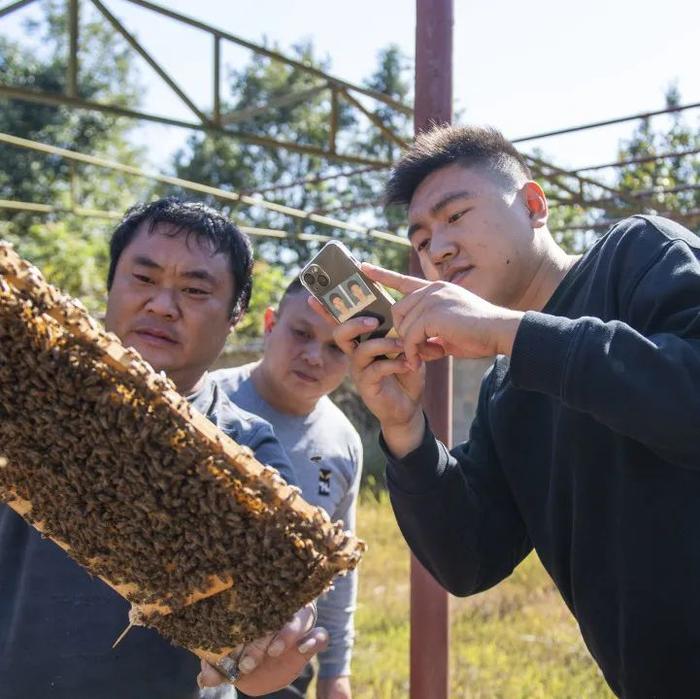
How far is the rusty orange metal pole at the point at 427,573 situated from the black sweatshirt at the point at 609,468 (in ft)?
2.91

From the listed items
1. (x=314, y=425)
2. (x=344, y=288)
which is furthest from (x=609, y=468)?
(x=314, y=425)

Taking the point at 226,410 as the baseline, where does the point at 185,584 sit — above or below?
below

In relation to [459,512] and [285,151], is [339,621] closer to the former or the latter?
[459,512]

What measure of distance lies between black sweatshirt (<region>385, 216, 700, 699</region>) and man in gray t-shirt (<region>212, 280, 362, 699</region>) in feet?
4.46

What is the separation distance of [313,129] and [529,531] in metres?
32.8

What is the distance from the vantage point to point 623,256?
2.26 metres

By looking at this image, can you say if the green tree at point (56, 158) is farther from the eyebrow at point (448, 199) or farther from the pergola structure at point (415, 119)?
the eyebrow at point (448, 199)

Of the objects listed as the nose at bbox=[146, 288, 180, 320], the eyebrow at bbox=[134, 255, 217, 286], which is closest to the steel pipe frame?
the eyebrow at bbox=[134, 255, 217, 286]

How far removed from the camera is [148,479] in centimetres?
197

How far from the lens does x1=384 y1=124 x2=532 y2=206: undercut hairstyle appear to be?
112 inches

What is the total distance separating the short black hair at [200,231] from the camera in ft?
9.46

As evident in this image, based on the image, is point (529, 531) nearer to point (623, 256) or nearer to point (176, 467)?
point (623, 256)

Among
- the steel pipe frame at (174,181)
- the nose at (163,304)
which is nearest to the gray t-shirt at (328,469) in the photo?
the nose at (163,304)

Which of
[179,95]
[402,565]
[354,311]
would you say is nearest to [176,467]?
[354,311]
